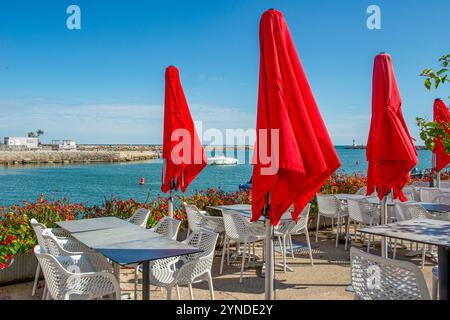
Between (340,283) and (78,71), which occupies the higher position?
(78,71)

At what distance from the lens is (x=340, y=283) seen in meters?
4.70

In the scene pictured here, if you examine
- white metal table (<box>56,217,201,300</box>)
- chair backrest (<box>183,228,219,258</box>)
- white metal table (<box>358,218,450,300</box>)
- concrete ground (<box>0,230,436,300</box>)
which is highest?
white metal table (<box>358,218,450,300</box>)

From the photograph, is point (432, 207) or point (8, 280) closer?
point (8, 280)

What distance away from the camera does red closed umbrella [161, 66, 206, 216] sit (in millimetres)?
5148

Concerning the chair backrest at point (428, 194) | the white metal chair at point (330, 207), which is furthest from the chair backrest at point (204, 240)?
the chair backrest at point (428, 194)

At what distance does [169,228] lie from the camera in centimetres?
460

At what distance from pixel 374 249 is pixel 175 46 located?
13040 mm

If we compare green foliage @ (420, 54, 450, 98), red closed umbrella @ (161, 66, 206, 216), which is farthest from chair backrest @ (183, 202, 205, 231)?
green foliage @ (420, 54, 450, 98)

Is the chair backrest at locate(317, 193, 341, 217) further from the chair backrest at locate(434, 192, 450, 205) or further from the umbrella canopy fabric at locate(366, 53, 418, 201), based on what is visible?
the umbrella canopy fabric at locate(366, 53, 418, 201)

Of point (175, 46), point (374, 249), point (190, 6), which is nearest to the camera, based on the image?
point (374, 249)

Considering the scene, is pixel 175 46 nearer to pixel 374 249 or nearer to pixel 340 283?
pixel 374 249

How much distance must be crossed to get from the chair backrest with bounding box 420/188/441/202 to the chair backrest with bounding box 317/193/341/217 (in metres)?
2.41

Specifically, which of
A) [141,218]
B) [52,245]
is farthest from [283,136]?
[141,218]
